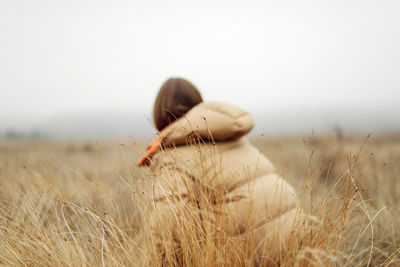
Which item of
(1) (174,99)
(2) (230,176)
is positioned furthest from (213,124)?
(1) (174,99)

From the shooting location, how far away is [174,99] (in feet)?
7.07

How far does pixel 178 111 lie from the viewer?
7.00ft

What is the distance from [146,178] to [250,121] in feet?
2.80

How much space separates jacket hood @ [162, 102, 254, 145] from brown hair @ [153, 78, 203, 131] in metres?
0.34

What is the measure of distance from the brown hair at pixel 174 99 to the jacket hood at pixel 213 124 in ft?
1.12

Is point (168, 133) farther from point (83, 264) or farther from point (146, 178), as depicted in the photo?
point (83, 264)

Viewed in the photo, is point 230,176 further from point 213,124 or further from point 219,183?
point 213,124

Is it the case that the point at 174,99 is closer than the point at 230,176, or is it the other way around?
the point at 230,176

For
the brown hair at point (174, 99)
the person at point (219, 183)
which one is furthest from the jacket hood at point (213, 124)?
the brown hair at point (174, 99)

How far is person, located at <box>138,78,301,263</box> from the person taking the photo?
1450 millimetres

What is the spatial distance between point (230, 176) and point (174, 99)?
845mm

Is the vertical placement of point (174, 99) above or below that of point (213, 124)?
above

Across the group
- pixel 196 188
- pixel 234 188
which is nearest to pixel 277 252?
pixel 234 188

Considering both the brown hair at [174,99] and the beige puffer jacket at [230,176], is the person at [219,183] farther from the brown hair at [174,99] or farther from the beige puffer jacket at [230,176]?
the brown hair at [174,99]
